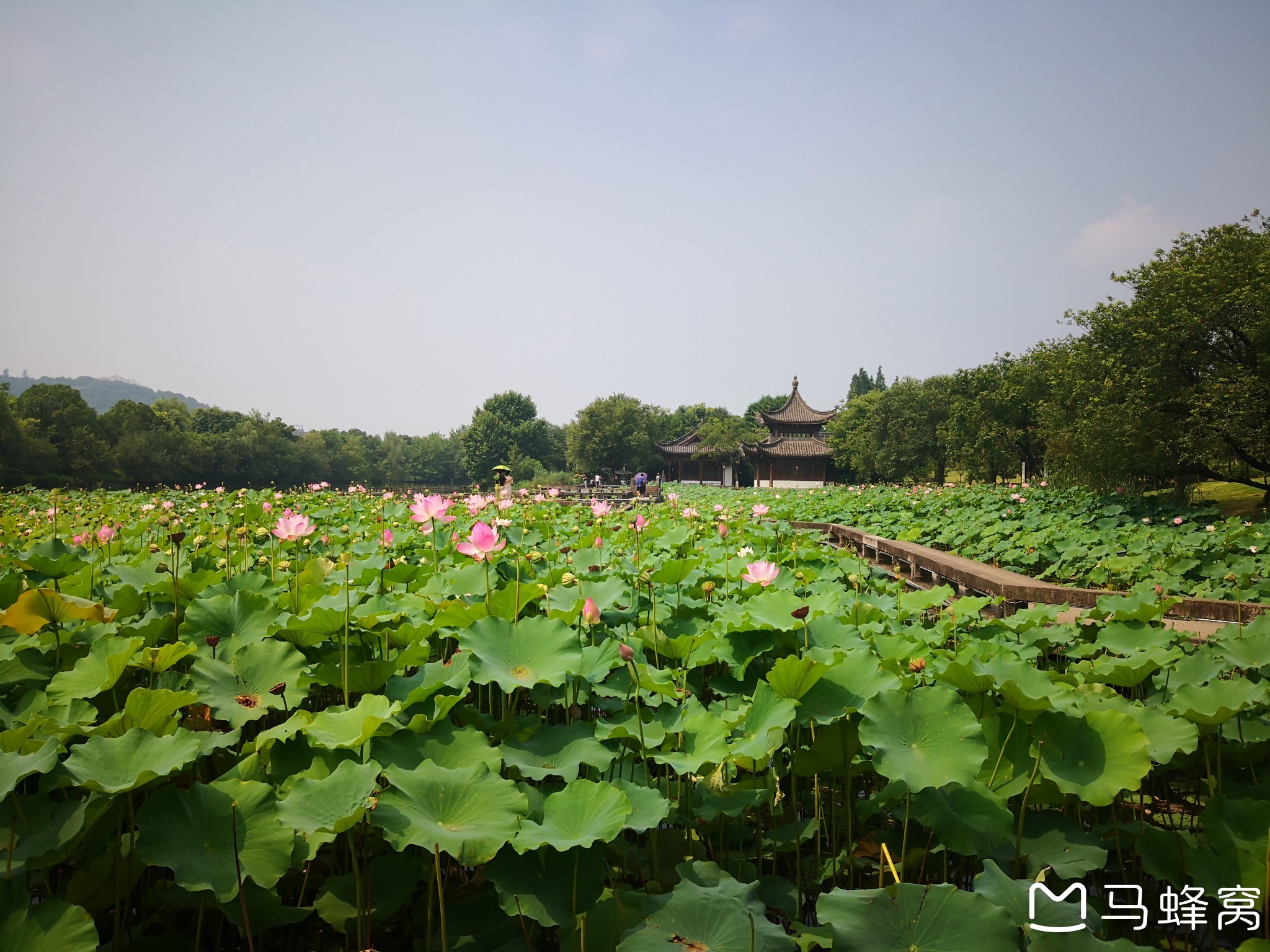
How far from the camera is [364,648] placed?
1521mm

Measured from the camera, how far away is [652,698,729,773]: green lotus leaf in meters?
1.07

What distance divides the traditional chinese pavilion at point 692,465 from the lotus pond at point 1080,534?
26442 millimetres

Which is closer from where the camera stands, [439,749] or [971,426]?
[439,749]

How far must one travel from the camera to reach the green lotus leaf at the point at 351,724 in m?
0.94

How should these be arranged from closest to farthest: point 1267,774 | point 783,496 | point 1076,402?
point 1267,774 → point 1076,402 → point 783,496

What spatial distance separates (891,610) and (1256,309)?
11.8m

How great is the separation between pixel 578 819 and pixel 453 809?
0.17 m

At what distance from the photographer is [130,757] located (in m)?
0.90

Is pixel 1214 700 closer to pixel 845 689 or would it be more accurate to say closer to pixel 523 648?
pixel 845 689

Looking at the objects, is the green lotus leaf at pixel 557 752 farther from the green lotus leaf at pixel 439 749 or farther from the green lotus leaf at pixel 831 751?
the green lotus leaf at pixel 831 751

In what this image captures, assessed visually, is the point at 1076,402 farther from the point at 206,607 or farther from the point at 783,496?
the point at 206,607

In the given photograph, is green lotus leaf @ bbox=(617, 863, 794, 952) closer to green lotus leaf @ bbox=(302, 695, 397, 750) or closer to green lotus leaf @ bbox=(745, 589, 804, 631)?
green lotus leaf @ bbox=(302, 695, 397, 750)

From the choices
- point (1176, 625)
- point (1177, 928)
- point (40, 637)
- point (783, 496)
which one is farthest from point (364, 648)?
point (783, 496)

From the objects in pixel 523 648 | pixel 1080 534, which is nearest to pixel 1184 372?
pixel 1080 534
